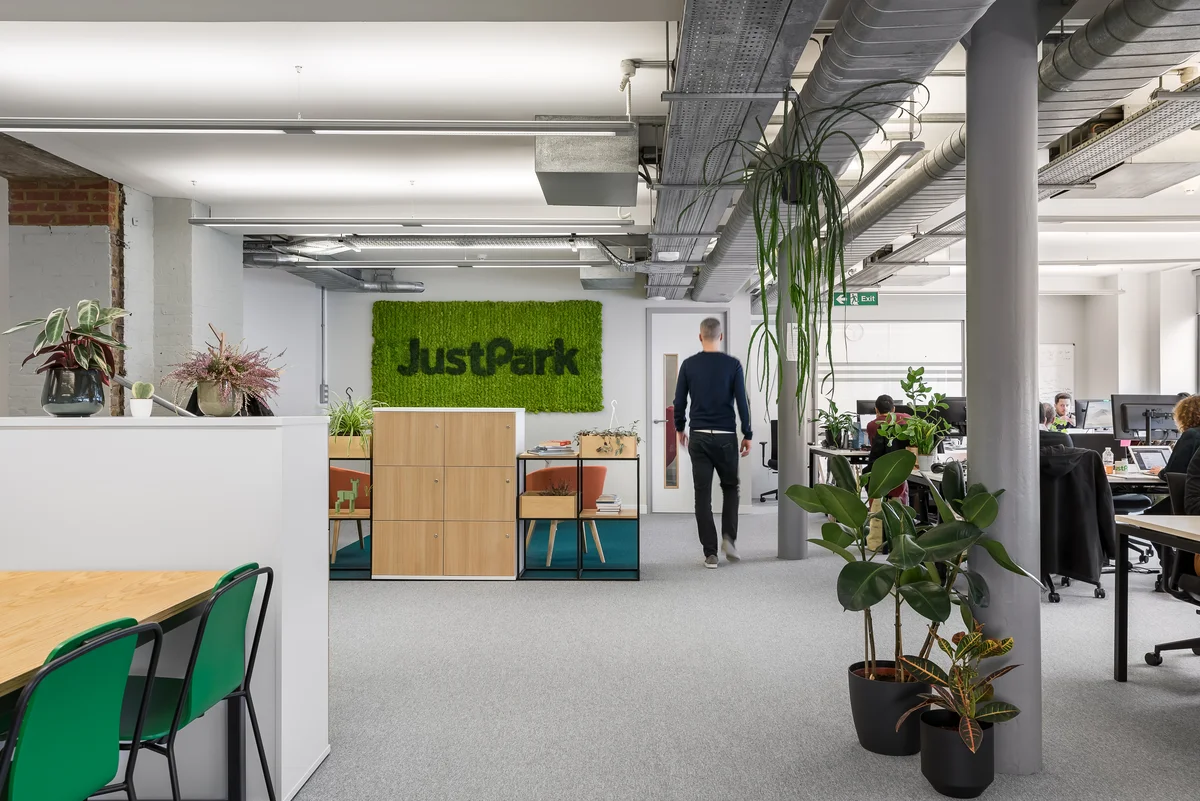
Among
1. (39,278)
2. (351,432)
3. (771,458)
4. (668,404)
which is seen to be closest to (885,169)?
(351,432)

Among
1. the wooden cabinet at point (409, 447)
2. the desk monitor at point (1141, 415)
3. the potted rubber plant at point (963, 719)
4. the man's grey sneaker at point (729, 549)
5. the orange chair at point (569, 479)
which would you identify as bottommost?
the man's grey sneaker at point (729, 549)

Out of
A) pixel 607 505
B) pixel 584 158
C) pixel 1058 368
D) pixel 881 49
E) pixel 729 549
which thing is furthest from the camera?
pixel 1058 368

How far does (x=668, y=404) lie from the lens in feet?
33.9

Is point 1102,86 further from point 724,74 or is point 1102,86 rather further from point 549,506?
point 549,506

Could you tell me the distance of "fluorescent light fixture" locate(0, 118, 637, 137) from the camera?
4566mm

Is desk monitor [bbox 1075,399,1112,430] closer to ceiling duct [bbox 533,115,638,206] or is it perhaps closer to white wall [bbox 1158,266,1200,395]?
white wall [bbox 1158,266,1200,395]

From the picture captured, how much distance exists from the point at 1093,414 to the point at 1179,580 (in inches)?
272

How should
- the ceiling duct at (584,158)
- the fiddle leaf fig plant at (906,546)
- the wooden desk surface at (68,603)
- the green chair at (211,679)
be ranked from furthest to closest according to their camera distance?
the ceiling duct at (584,158)
the fiddle leaf fig plant at (906,546)
the green chair at (211,679)
the wooden desk surface at (68,603)

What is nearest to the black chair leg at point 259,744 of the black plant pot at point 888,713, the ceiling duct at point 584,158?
the black plant pot at point 888,713

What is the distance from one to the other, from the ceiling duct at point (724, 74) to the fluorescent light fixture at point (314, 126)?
0.51 m

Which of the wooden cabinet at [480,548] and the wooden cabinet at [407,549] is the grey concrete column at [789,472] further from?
the wooden cabinet at [407,549]

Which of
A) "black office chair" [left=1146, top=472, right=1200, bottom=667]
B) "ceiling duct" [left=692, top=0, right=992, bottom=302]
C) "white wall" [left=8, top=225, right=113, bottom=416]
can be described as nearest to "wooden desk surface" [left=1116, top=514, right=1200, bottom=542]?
"black office chair" [left=1146, top=472, right=1200, bottom=667]

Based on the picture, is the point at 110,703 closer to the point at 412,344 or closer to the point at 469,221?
the point at 469,221

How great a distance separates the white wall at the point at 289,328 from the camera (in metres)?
9.19
